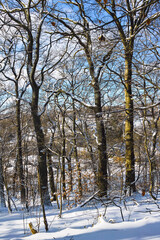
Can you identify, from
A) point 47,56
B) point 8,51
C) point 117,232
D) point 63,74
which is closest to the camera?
point 117,232

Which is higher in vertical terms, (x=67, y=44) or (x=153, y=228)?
(x=67, y=44)

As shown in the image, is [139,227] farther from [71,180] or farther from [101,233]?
[71,180]

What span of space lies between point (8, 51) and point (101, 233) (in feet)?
36.1

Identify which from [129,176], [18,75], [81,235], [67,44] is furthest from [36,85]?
[81,235]

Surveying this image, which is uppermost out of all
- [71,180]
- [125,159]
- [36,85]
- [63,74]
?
[63,74]

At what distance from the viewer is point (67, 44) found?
9.00 metres

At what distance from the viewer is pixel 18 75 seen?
12727 millimetres

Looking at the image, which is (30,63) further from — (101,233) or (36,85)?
(101,233)

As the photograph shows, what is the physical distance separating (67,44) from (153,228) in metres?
8.47

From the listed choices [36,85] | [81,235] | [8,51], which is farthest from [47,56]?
[81,235]

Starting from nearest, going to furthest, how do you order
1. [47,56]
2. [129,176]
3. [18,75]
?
1. [129,176]
2. [47,56]
3. [18,75]

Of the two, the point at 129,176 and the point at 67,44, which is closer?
the point at 129,176

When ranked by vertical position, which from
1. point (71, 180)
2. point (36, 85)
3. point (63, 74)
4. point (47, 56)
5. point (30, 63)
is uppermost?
point (63, 74)

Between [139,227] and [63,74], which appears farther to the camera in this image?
[63,74]
